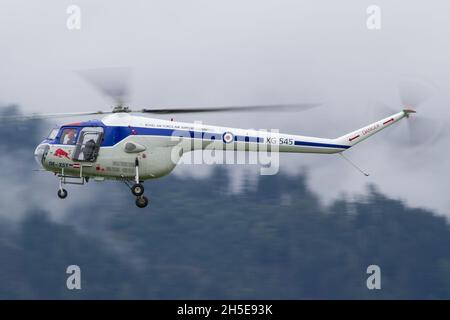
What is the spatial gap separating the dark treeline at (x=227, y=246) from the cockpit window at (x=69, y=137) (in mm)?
49308

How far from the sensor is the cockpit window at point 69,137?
32938 millimetres

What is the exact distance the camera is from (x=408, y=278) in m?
88.0

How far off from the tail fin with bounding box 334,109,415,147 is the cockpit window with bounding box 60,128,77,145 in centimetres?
842

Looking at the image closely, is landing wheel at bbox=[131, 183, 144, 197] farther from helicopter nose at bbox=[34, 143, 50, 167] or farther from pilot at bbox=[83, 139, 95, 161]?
helicopter nose at bbox=[34, 143, 50, 167]

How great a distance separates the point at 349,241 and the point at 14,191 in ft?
98.9

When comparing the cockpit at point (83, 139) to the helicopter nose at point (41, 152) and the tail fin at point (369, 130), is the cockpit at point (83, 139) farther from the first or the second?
the tail fin at point (369, 130)

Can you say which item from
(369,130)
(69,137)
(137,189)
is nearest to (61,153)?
(69,137)

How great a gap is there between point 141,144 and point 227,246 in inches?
2278

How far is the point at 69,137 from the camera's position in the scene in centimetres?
3303

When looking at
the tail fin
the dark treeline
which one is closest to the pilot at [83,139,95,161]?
the tail fin
